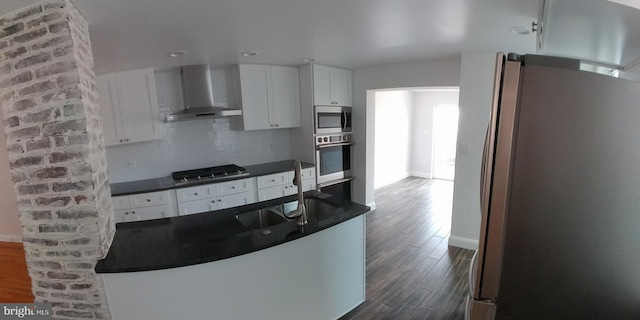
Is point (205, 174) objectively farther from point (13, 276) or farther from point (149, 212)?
point (13, 276)

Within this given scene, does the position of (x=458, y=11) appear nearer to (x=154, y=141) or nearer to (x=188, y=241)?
(x=188, y=241)

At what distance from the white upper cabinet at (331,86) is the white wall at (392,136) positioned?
67.8 inches

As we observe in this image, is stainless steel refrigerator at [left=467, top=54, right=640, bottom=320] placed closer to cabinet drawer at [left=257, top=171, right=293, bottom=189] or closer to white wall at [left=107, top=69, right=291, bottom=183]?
cabinet drawer at [left=257, top=171, right=293, bottom=189]

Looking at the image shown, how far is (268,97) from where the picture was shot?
3.92 m

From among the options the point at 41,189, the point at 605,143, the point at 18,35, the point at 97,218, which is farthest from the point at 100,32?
the point at 605,143

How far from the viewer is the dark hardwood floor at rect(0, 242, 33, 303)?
8.53 ft

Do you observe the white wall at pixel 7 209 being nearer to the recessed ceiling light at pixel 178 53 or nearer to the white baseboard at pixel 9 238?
the white baseboard at pixel 9 238

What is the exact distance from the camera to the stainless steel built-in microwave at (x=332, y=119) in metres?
4.04

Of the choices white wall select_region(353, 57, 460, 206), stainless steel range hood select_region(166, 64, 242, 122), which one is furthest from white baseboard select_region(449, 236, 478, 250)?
stainless steel range hood select_region(166, 64, 242, 122)

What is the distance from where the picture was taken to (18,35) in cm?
141

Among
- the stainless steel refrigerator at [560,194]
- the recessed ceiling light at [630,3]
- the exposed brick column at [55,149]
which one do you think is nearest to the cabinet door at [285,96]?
the exposed brick column at [55,149]

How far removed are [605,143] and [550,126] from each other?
153 mm

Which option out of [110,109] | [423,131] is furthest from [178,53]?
[423,131]

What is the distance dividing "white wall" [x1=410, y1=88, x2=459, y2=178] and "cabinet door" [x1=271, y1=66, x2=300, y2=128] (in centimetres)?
405
